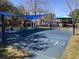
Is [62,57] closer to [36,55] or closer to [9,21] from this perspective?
[36,55]

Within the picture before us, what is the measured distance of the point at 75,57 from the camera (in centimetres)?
1056

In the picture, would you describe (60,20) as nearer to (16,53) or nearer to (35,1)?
(35,1)

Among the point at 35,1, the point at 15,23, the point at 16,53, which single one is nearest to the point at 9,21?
the point at 15,23

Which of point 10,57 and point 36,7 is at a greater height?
point 36,7

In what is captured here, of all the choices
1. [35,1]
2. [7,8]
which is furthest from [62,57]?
[35,1]

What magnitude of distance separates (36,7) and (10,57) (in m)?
38.0

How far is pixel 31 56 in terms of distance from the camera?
10953mm

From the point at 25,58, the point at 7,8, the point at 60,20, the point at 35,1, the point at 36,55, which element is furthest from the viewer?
the point at 60,20

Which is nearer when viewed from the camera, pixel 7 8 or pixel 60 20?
pixel 7 8

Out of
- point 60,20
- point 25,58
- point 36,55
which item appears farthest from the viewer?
point 60,20

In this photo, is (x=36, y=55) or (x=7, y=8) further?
(x=7, y=8)

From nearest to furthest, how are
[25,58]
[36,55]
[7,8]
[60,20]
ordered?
[25,58] → [36,55] → [7,8] → [60,20]

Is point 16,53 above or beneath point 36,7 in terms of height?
beneath

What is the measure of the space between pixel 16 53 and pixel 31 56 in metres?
0.95
